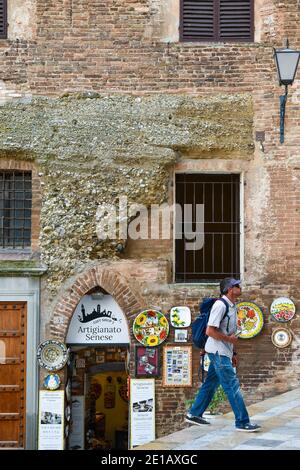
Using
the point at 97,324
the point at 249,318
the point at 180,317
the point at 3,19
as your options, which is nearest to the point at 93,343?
the point at 97,324

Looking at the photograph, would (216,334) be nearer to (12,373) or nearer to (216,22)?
(12,373)

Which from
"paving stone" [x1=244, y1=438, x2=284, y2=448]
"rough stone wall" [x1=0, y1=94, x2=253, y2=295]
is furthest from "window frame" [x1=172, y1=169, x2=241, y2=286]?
"paving stone" [x1=244, y1=438, x2=284, y2=448]

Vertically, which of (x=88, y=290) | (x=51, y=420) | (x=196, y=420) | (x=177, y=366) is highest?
(x=88, y=290)

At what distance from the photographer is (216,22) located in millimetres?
15297

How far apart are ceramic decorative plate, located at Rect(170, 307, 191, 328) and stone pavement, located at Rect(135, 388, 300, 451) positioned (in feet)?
10.7

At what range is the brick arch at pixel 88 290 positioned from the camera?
14.7 m

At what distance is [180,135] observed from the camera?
14.9 m

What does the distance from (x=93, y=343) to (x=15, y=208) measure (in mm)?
2536

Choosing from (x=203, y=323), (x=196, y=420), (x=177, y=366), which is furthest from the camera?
(x=177, y=366)

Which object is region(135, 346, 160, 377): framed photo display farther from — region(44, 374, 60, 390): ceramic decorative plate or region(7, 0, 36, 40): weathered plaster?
region(7, 0, 36, 40): weathered plaster

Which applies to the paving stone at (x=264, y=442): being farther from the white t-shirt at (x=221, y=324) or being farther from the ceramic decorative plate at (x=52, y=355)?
the ceramic decorative plate at (x=52, y=355)

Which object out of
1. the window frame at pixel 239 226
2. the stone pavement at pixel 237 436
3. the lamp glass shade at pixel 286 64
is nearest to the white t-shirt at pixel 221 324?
the stone pavement at pixel 237 436

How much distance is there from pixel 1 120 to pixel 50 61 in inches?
48.9
